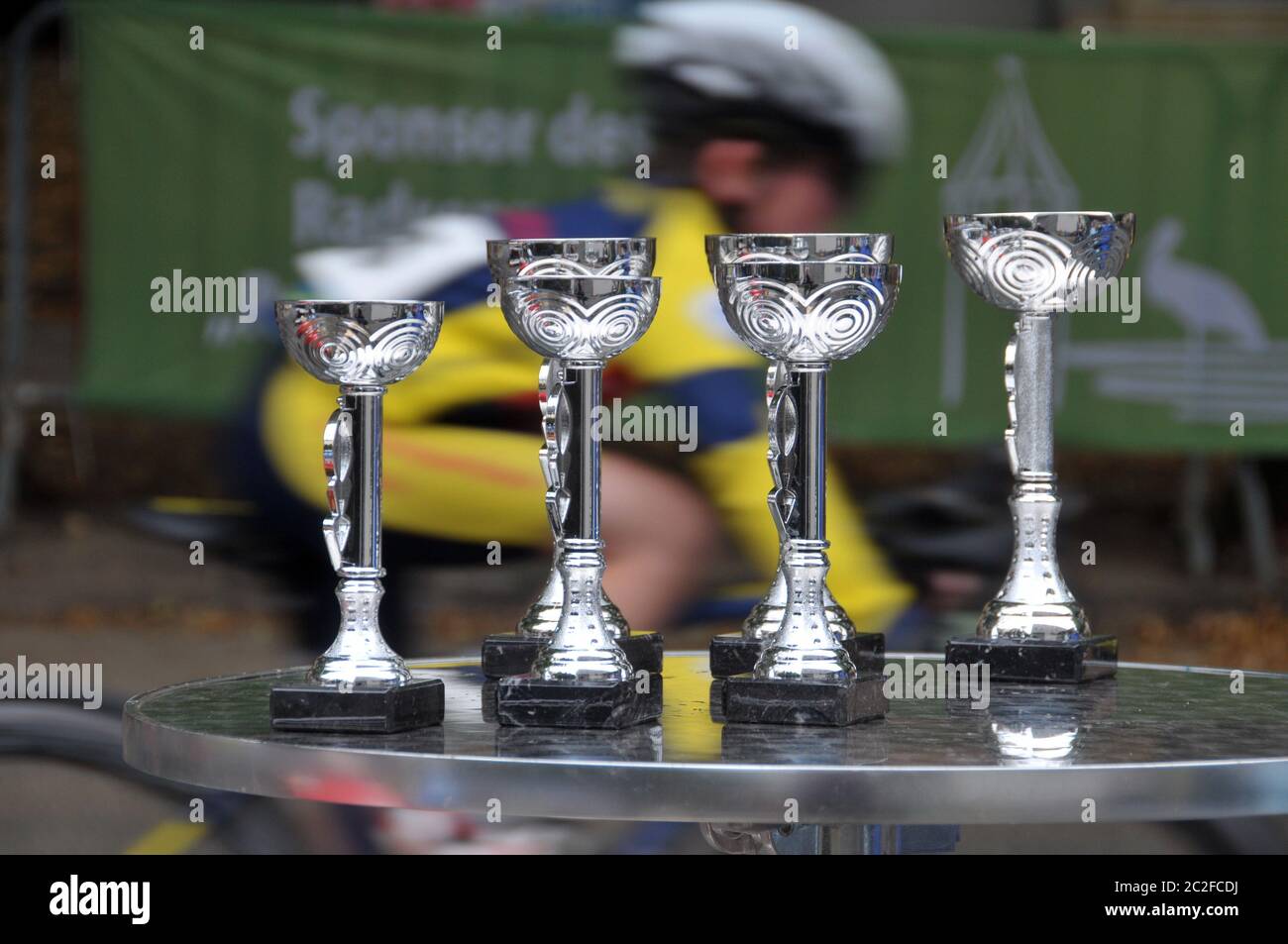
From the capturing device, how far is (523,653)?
7.35 feet

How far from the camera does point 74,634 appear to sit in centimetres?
745

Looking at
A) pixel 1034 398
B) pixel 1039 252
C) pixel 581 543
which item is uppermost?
pixel 1039 252

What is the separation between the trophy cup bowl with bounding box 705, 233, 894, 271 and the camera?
188 centimetres

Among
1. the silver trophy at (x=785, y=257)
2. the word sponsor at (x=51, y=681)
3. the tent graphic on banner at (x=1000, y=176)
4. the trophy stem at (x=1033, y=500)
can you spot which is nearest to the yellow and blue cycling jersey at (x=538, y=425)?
the trophy stem at (x=1033, y=500)

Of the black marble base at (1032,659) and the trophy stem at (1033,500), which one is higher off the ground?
the trophy stem at (1033,500)

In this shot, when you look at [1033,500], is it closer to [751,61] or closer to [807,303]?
[807,303]

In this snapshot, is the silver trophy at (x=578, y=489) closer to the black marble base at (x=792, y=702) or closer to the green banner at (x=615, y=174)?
the black marble base at (x=792, y=702)

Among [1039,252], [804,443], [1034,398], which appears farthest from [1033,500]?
[804,443]

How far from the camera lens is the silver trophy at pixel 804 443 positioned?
185 cm

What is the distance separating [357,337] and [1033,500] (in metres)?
0.77

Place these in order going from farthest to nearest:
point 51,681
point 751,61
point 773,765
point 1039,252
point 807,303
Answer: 1. point 51,681
2. point 751,61
3. point 1039,252
4. point 807,303
5. point 773,765

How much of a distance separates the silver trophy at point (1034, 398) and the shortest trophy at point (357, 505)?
1.99 feet

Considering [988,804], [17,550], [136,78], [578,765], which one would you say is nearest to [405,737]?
[578,765]

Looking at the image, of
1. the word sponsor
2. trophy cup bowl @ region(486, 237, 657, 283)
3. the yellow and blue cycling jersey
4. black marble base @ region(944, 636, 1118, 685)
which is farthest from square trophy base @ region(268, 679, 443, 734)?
the word sponsor
